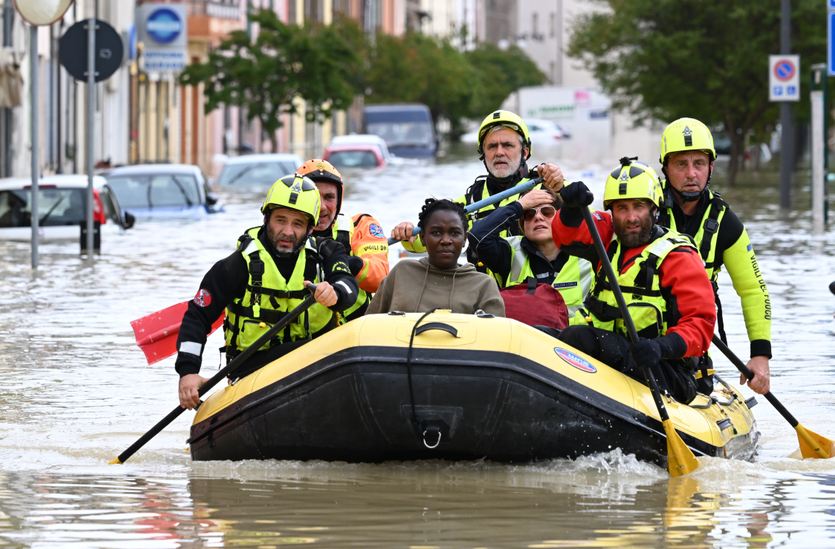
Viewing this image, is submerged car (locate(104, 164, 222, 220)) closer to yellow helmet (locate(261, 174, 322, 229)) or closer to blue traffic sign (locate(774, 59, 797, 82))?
blue traffic sign (locate(774, 59, 797, 82))

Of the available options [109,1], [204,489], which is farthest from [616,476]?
[109,1]

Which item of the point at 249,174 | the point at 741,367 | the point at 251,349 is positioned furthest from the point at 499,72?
the point at 251,349

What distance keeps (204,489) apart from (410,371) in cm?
104

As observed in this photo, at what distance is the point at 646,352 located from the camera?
970 cm

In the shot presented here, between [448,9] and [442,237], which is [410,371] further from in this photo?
[448,9]

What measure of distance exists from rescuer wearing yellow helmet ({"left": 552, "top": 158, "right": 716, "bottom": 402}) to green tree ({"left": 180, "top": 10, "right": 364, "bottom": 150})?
4464cm

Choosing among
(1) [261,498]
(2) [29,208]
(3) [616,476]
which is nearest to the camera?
(1) [261,498]

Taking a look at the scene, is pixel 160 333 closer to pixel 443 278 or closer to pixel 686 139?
pixel 443 278

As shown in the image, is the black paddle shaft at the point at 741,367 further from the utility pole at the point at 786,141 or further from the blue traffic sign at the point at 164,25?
the blue traffic sign at the point at 164,25

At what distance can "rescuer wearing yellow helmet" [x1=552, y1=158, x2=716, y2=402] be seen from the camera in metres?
9.85

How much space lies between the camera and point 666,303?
10.0 meters

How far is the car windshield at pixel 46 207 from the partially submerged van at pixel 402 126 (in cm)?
4004

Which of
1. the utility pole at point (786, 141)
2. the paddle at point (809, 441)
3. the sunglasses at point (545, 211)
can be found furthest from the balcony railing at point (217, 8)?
the paddle at point (809, 441)

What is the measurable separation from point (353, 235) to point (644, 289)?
1.78 metres
